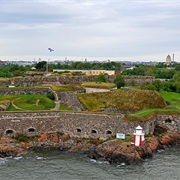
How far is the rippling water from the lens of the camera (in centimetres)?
3131

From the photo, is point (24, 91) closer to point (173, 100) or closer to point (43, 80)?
point (43, 80)

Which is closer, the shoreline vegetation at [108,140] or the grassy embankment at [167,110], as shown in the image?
the shoreline vegetation at [108,140]

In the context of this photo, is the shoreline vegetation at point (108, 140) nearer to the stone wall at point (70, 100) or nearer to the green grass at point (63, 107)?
the green grass at point (63, 107)

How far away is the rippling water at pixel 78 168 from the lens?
103ft

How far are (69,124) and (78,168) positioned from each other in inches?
395

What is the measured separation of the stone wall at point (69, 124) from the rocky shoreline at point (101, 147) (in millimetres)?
1059

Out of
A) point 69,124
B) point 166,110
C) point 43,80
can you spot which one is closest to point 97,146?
point 69,124

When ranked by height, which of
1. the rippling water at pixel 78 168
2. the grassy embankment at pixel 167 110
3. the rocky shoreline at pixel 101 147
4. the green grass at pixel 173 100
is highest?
the green grass at pixel 173 100

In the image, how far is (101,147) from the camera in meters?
37.5

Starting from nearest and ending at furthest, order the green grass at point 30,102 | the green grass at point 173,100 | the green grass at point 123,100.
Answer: the green grass at point 30,102 → the green grass at point 123,100 → the green grass at point 173,100

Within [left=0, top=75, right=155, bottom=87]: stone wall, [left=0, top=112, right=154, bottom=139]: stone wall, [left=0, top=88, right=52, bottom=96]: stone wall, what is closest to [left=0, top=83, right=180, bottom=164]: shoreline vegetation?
[left=0, top=112, right=154, bottom=139]: stone wall

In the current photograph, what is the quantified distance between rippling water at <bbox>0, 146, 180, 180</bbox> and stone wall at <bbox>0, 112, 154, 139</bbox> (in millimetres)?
4616

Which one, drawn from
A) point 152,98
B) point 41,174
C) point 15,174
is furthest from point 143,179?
point 152,98

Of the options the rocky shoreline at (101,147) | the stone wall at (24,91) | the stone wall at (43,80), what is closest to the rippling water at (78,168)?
the rocky shoreline at (101,147)
